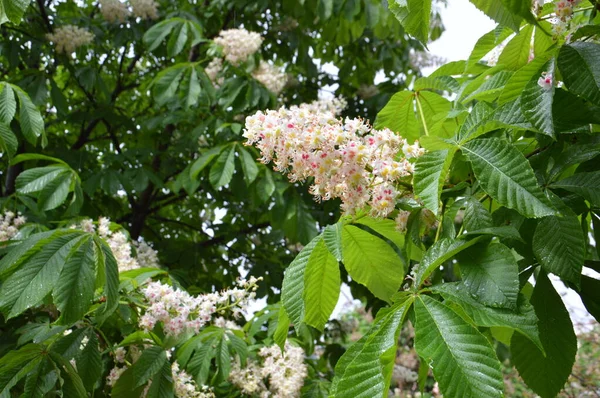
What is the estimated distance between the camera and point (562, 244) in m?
0.85

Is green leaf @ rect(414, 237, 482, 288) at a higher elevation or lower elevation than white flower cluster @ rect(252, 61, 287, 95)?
higher

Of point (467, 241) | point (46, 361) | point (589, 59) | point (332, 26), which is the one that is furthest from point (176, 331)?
point (332, 26)

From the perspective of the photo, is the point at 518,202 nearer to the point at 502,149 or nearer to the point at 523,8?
the point at 502,149

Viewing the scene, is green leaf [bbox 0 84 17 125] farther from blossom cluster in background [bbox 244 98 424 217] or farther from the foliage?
blossom cluster in background [bbox 244 98 424 217]

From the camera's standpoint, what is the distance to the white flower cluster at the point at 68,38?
11.4 ft

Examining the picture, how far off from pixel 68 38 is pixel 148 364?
2.43 meters

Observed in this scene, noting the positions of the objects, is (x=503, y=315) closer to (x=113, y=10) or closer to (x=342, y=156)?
(x=342, y=156)

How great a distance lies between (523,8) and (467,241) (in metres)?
0.32

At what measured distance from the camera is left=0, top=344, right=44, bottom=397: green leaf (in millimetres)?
1427

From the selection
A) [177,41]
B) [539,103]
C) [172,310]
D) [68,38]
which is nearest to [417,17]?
[539,103]

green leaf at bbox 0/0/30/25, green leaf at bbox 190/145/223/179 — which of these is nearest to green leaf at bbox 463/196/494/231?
green leaf at bbox 0/0/30/25

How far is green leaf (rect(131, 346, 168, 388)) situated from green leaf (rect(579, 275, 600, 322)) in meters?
1.09

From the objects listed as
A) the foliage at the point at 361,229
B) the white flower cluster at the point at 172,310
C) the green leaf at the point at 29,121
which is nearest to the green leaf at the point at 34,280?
the foliage at the point at 361,229

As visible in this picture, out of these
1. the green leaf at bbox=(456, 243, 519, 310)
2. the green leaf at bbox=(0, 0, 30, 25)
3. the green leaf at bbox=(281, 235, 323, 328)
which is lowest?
the green leaf at bbox=(281, 235, 323, 328)
